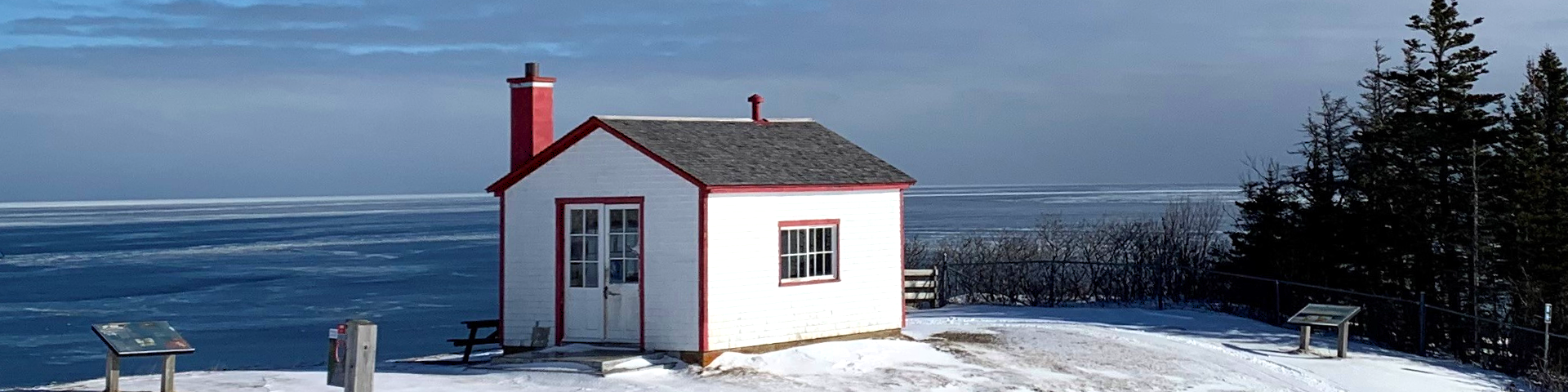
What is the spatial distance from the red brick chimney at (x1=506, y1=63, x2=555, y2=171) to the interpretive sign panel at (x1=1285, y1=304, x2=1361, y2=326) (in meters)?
11.2

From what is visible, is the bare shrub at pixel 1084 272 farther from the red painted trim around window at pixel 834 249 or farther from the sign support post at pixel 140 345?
the sign support post at pixel 140 345

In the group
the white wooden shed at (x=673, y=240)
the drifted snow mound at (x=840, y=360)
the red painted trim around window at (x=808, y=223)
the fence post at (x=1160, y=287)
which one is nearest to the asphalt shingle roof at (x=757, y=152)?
the white wooden shed at (x=673, y=240)

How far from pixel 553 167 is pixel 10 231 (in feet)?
327

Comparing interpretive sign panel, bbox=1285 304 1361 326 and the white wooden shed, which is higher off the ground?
the white wooden shed

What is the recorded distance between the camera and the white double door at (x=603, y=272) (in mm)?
19750

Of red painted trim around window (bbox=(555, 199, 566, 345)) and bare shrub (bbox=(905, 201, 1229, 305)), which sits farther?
bare shrub (bbox=(905, 201, 1229, 305))

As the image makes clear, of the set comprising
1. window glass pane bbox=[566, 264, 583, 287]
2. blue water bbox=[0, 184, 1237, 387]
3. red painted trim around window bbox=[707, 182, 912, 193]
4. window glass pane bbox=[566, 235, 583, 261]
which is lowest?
blue water bbox=[0, 184, 1237, 387]

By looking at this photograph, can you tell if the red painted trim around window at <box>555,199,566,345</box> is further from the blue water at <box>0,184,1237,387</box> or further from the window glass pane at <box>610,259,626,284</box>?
the blue water at <box>0,184,1237,387</box>

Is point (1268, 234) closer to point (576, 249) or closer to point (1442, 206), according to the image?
point (1442, 206)

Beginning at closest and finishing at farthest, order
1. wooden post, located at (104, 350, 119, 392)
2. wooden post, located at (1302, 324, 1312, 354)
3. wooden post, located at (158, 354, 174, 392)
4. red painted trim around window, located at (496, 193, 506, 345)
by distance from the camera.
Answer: wooden post, located at (104, 350, 119, 392) < wooden post, located at (158, 354, 174, 392) < red painted trim around window, located at (496, 193, 506, 345) < wooden post, located at (1302, 324, 1312, 354)

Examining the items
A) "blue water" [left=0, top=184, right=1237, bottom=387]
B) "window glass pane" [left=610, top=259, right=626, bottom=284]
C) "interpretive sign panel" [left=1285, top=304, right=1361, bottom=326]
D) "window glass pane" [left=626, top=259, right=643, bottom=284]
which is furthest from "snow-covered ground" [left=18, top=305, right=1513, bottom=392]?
"blue water" [left=0, top=184, right=1237, bottom=387]

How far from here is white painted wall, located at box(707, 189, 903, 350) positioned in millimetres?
19438

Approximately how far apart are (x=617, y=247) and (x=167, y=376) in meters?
5.61

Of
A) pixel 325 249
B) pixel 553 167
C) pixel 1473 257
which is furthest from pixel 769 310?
pixel 325 249
